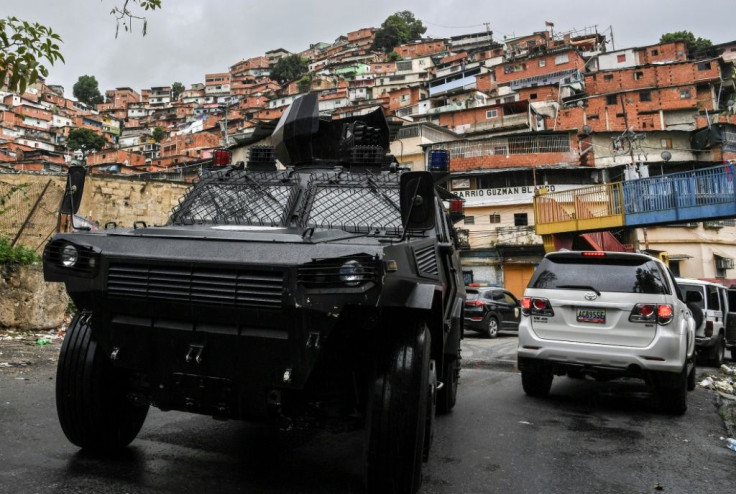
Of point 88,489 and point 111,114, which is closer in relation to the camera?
point 88,489

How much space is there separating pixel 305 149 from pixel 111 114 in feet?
356

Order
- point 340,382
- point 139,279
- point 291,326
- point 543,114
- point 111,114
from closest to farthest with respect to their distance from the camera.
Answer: point 291,326 → point 139,279 → point 340,382 → point 543,114 → point 111,114

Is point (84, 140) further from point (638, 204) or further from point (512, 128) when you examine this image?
point (638, 204)

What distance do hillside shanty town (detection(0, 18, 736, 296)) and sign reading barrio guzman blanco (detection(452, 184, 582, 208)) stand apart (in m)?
0.09

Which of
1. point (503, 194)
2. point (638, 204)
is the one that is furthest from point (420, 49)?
point (638, 204)

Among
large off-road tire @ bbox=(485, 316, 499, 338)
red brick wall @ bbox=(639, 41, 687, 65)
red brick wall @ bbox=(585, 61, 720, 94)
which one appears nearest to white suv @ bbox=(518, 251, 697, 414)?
large off-road tire @ bbox=(485, 316, 499, 338)

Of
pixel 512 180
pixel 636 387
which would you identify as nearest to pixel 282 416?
pixel 636 387

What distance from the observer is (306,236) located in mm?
3070

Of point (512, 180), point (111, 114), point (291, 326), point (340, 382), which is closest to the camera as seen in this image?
point (291, 326)

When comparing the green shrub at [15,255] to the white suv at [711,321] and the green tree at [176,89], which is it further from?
the green tree at [176,89]

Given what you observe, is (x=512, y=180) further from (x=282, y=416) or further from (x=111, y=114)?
(x=111, y=114)

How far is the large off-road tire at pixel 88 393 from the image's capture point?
3309 millimetres

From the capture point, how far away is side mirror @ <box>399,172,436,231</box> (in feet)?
9.84

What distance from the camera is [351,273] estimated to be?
2.58m
